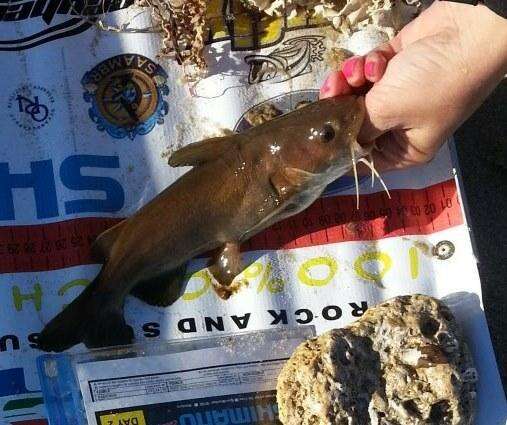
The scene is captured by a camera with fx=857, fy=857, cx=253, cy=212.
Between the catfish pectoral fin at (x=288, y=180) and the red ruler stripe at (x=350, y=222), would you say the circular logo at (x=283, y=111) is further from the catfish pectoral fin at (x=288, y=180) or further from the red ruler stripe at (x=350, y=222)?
the catfish pectoral fin at (x=288, y=180)

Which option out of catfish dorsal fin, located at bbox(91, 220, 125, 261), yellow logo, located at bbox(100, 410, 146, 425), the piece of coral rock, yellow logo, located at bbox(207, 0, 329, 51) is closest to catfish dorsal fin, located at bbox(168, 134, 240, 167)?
catfish dorsal fin, located at bbox(91, 220, 125, 261)

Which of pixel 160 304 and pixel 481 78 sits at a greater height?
pixel 481 78

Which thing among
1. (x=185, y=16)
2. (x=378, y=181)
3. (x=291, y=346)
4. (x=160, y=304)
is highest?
(x=185, y=16)

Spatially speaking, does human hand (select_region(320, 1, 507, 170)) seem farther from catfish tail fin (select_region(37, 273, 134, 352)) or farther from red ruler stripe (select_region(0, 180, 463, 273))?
catfish tail fin (select_region(37, 273, 134, 352))

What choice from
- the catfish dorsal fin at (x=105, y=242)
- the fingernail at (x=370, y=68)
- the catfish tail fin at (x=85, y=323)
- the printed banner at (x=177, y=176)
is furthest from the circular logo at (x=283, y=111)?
the catfish tail fin at (x=85, y=323)

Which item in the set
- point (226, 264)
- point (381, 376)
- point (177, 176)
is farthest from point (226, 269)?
point (381, 376)

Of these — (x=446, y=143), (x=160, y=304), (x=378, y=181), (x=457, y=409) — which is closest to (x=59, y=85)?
(x=160, y=304)

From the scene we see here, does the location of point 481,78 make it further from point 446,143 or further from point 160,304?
point 160,304
